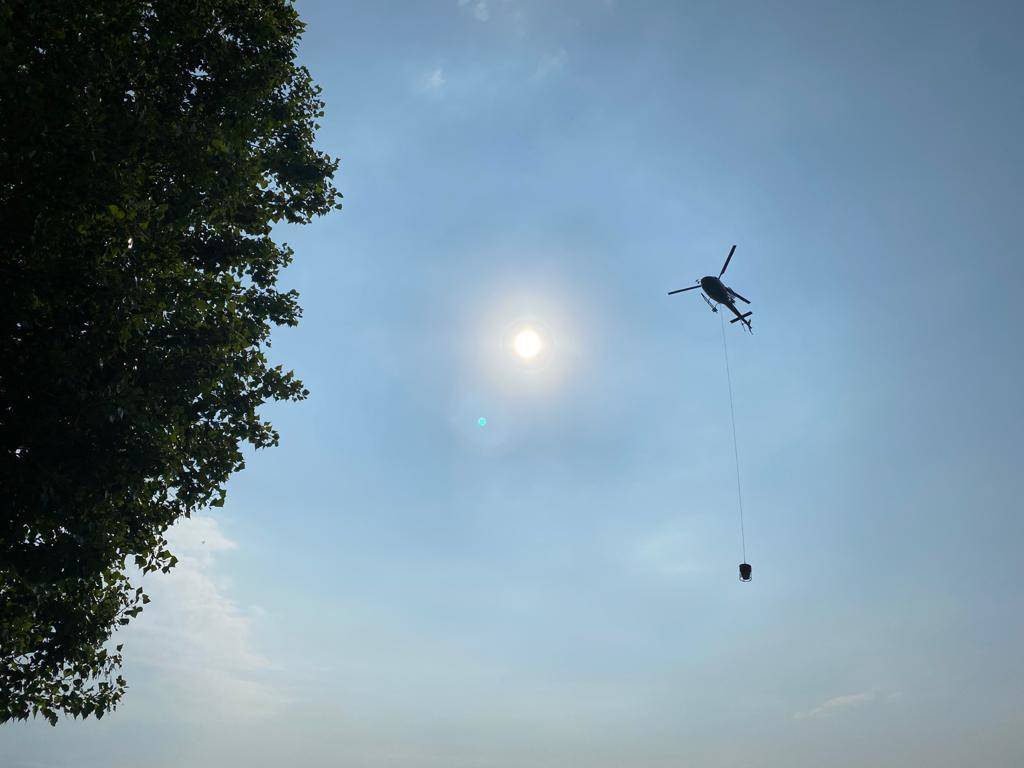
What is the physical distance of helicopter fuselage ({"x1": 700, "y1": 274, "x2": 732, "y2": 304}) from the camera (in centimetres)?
3828

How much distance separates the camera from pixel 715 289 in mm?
38438

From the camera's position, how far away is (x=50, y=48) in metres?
12.3

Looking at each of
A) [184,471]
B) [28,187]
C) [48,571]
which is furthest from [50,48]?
[48,571]

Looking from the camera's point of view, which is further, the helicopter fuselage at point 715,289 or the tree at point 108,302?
the helicopter fuselage at point 715,289

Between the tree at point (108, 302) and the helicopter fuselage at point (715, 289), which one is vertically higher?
the helicopter fuselage at point (715, 289)

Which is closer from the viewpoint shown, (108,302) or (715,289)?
(108,302)

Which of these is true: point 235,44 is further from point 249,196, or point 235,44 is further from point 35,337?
point 35,337

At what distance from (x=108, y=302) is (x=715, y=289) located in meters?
32.6

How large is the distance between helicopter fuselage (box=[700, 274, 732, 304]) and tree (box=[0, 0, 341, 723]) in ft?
91.7

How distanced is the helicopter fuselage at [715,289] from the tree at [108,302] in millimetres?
27964

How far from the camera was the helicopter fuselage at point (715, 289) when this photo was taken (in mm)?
Result: 38281

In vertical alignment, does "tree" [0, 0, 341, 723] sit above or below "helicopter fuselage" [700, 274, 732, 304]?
below

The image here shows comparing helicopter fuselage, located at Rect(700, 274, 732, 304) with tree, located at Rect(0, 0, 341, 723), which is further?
helicopter fuselage, located at Rect(700, 274, 732, 304)

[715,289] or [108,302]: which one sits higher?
[715,289]
